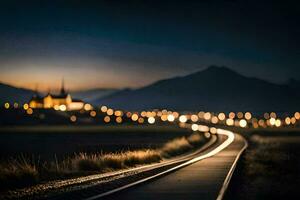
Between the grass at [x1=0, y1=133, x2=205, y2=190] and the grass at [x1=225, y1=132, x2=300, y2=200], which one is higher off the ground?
the grass at [x1=0, y1=133, x2=205, y2=190]

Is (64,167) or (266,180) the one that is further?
(64,167)

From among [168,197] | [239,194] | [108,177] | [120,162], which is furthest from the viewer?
[120,162]

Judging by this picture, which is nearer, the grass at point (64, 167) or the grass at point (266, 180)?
the grass at point (266, 180)

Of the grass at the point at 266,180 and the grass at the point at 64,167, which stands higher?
the grass at the point at 64,167

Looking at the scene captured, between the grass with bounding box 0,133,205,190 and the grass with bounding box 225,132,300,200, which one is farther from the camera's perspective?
the grass with bounding box 0,133,205,190

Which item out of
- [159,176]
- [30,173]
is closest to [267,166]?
[159,176]

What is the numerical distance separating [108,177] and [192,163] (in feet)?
34.8

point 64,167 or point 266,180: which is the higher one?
point 64,167

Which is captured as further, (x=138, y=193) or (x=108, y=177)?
(x=108, y=177)

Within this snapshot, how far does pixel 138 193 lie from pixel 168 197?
1.33 meters

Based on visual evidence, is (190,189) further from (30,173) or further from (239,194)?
(30,173)

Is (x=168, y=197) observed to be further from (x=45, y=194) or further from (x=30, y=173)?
(x=30, y=173)

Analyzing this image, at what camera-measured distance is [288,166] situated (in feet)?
113

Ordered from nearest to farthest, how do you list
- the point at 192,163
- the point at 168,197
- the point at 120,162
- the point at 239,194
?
the point at 168,197, the point at 239,194, the point at 120,162, the point at 192,163
